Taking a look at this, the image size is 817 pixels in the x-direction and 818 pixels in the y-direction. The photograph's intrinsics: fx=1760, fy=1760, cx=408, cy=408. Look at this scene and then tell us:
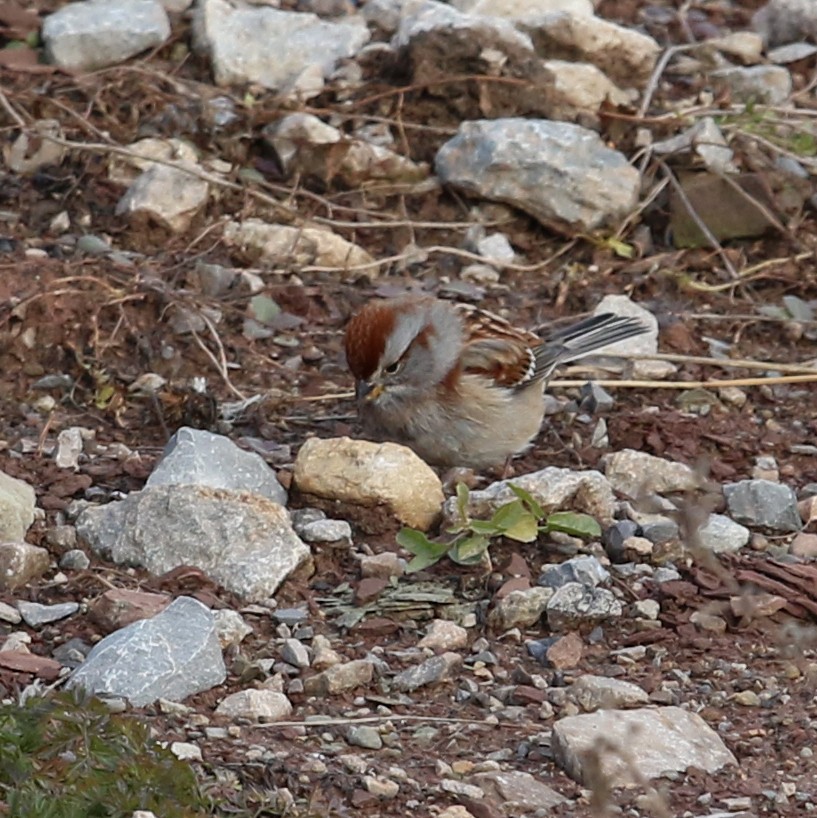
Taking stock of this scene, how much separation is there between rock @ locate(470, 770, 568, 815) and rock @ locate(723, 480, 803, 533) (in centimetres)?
172

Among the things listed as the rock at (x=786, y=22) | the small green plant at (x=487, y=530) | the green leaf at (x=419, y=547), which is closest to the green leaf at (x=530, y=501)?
the small green plant at (x=487, y=530)

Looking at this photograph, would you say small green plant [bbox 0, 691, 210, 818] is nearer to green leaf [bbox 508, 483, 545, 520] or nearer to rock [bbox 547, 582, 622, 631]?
rock [bbox 547, 582, 622, 631]

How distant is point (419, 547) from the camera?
4.89 metres

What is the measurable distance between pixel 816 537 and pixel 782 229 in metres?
2.49

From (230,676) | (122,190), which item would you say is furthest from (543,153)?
(230,676)

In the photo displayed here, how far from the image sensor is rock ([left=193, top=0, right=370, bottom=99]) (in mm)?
7773

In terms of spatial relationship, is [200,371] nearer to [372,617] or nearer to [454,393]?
[454,393]

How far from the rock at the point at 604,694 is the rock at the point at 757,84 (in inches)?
189

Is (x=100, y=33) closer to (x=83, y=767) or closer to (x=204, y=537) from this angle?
(x=204, y=537)

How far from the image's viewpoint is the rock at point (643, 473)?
17.7ft

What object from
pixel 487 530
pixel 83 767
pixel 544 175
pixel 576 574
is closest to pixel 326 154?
pixel 544 175

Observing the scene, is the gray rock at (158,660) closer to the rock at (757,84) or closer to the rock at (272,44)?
the rock at (272,44)

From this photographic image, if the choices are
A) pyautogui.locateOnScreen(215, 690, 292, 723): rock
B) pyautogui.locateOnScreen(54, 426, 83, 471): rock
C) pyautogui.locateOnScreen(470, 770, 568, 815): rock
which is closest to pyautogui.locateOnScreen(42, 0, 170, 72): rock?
pyautogui.locateOnScreen(54, 426, 83, 471): rock

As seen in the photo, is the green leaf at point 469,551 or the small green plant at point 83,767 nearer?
the small green plant at point 83,767
